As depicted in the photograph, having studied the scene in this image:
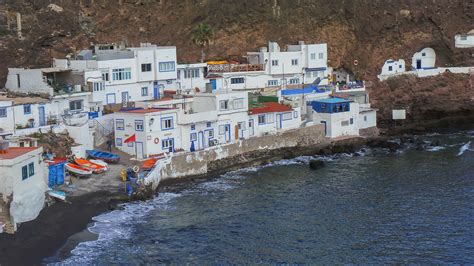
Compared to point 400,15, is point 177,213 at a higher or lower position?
lower

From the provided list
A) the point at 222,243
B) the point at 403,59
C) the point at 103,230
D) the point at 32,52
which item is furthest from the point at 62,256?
the point at 403,59

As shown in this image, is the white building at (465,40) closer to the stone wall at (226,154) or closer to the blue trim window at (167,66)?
the stone wall at (226,154)

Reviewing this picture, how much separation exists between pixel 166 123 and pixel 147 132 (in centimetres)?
205

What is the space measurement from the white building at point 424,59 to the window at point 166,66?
33.0 meters

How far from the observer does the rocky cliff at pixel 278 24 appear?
89750 millimetres

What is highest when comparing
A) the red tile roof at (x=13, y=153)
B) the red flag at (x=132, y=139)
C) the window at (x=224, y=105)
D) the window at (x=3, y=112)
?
the window at (x=3, y=112)

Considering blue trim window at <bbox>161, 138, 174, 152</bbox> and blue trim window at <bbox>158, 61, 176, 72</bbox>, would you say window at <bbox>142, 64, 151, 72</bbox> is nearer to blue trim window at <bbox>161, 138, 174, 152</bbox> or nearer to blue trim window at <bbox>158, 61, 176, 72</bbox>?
blue trim window at <bbox>158, 61, 176, 72</bbox>

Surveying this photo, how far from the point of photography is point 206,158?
200 ft

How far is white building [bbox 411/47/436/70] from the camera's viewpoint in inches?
3656

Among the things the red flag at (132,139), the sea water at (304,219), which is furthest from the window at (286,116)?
the red flag at (132,139)

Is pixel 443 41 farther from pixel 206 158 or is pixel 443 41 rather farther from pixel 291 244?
pixel 291 244

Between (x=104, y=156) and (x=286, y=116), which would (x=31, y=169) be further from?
(x=286, y=116)

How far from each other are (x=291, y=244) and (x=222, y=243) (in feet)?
12.8

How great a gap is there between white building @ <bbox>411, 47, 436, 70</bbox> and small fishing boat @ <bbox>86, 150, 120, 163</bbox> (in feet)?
154
